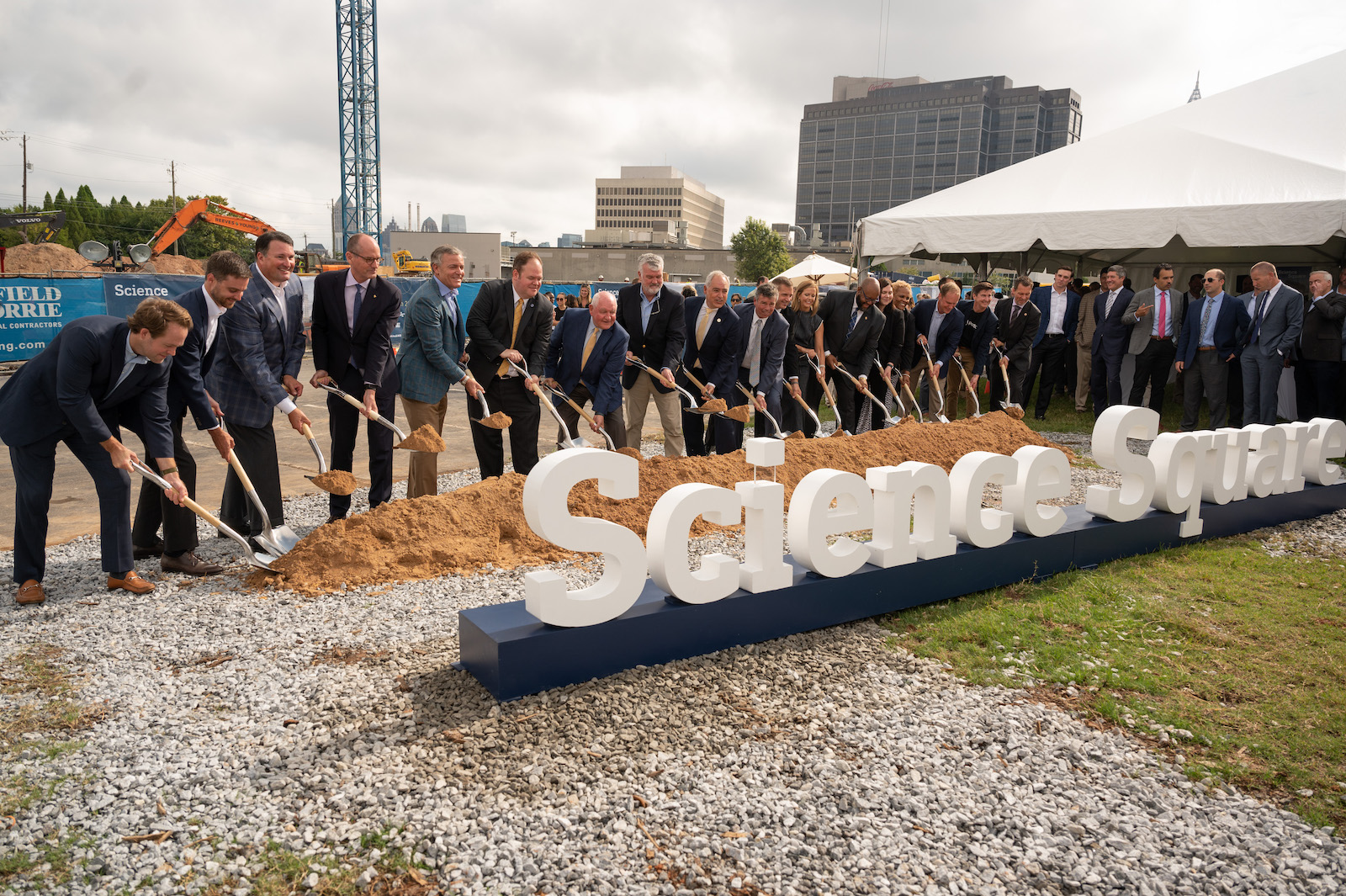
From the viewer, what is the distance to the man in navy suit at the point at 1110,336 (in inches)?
411

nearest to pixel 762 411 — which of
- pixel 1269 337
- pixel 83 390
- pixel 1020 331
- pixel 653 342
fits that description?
pixel 653 342

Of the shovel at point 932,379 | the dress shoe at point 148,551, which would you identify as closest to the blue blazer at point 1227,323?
the shovel at point 932,379

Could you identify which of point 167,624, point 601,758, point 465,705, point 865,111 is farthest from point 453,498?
point 865,111

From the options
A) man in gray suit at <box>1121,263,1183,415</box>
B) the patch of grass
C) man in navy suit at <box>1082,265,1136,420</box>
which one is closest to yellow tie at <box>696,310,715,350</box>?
the patch of grass

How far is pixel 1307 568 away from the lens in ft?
17.4

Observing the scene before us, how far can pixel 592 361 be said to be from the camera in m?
6.86

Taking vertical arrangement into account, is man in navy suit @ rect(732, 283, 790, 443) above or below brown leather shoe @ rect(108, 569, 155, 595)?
above

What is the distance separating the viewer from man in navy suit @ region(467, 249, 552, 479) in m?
6.24

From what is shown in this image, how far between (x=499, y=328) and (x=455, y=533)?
5.99 feet

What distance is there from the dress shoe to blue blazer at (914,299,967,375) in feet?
27.1

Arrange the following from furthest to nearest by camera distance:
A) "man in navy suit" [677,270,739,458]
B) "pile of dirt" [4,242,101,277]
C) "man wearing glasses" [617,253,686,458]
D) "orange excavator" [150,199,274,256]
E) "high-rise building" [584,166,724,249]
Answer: "high-rise building" [584,166,724,249]
"pile of dirt" [4,242,101,277]
"orange excavator" [150,199,274,256]
"man in navy suit" [677,270,739,458]
"man wearing glasses" [617,253,686,458]

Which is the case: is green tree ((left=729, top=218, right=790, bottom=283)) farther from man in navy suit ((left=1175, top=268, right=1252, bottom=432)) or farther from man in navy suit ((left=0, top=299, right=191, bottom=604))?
man in navy suit ((left=0, top=299, right=191, bottom=604))

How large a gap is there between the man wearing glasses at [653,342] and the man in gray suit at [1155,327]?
655cm

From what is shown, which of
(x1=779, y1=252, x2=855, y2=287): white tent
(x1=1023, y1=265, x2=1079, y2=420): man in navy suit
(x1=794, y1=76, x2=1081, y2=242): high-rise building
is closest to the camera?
(x1=1023, y1=265, x2=1079, y2=420): man in navy suit
